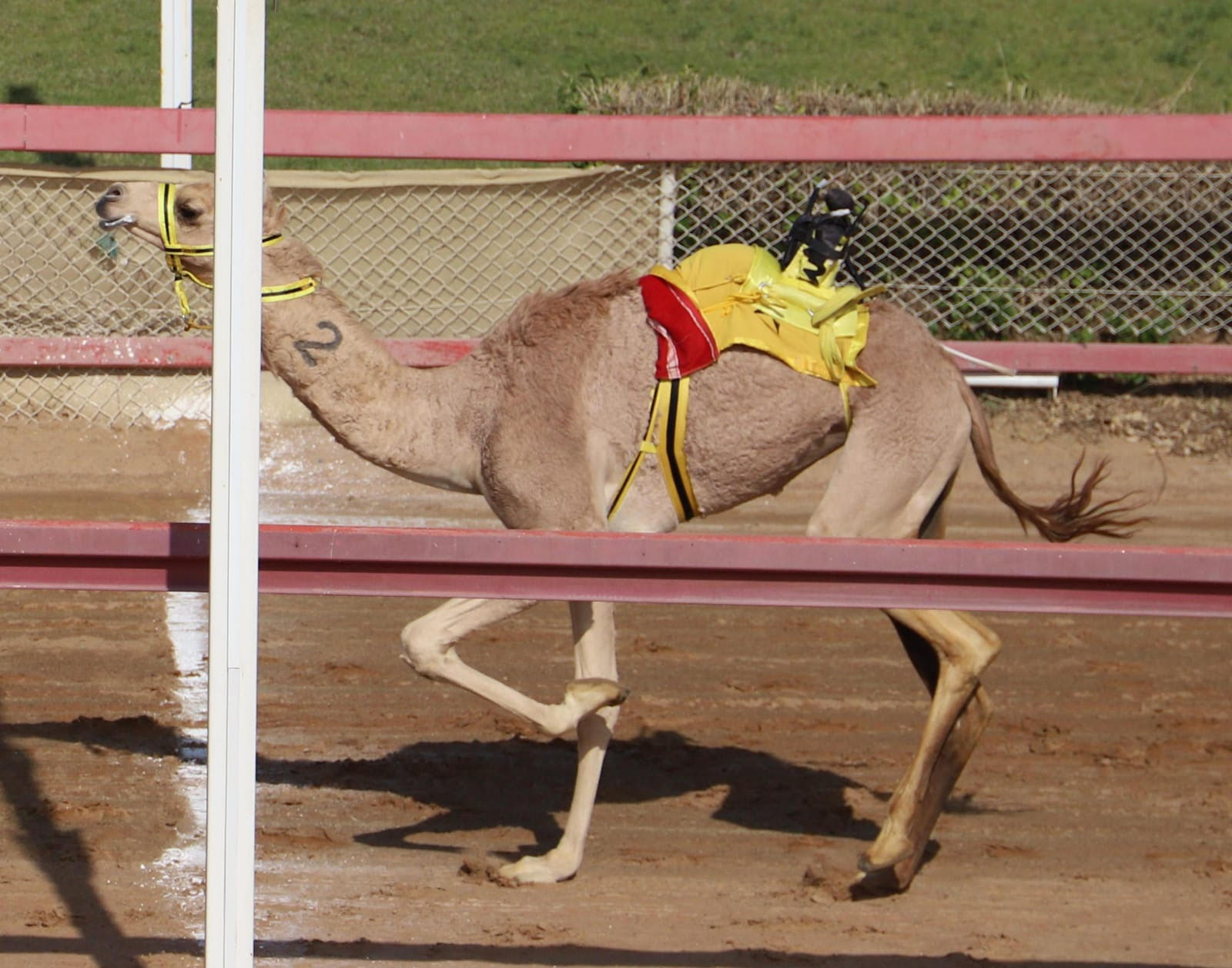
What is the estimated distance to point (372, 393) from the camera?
195 inches

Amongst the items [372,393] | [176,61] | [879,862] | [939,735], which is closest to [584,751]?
[879,862]

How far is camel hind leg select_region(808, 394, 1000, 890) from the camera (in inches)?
195

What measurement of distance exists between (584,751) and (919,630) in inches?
41.6

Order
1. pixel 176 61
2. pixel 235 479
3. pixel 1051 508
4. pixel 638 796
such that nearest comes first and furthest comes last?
pixel 235 479 < pixel 1051 508 < pixel 638 796 < pixel 176 61

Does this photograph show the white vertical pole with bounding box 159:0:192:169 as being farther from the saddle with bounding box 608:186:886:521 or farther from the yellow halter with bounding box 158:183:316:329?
the saddle with bounding box 608:186:886:521

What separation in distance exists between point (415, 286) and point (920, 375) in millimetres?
5625

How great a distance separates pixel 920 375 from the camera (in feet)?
16.8

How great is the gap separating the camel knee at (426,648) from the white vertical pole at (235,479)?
73.9 inches

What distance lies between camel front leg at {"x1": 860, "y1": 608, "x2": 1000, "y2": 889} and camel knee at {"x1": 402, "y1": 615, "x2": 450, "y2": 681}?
133cm

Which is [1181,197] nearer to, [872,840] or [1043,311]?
[1043,311]

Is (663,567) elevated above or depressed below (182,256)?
below

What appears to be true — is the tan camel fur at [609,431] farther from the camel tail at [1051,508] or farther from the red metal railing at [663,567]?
the red metal railing at [663,567]

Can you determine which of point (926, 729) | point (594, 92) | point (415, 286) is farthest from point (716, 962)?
point (594, 92)

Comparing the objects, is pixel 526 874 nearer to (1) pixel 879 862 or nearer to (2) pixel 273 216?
(1) pixel 879 862
